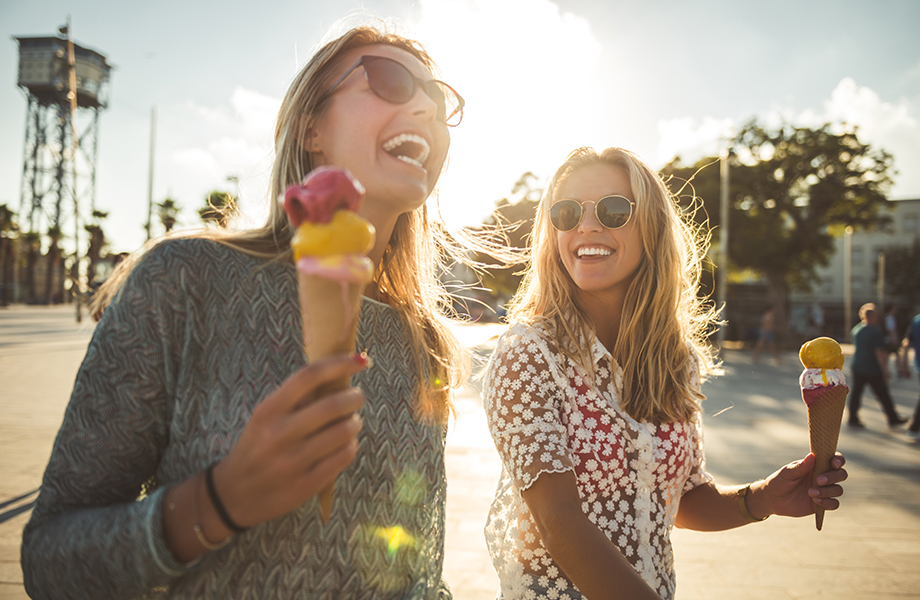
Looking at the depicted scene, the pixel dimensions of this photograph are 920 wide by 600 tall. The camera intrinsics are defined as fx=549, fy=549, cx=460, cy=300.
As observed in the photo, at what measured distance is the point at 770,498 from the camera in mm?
1837

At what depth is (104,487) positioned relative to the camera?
1.02 metres

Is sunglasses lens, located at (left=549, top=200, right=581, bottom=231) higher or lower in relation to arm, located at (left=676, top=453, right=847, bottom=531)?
higher

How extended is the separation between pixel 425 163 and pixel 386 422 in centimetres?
71

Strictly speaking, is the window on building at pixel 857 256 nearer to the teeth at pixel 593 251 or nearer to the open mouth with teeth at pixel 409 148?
the teeth at pixel 593 251

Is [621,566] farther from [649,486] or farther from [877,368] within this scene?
[877,368]

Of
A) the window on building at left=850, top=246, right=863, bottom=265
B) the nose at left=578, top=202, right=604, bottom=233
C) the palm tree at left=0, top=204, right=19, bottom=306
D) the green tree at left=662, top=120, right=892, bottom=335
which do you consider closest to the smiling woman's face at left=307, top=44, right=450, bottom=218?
the nose at left=578, top=202, right=604, bottom=233

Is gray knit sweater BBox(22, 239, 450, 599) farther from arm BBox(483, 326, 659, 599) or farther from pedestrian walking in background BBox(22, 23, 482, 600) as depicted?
arm BBox(483, 326, 659, 599)

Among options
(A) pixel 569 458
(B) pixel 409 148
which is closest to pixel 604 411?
(A) pixel 569 458

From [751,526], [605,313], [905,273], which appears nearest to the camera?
[605,313]

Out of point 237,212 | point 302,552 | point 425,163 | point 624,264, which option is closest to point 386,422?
point 302,552

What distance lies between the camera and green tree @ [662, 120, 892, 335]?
2959cm

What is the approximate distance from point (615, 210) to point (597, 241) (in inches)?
5.5

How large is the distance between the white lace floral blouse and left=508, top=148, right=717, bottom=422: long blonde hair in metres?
0.08

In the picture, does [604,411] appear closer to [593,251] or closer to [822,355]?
[593,251]
